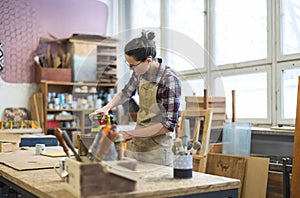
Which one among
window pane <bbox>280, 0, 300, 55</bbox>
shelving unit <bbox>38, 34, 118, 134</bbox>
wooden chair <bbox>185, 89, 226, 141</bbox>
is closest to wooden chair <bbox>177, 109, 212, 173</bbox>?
wooden chair <bbox>185, 89, 226, 141</bbox>

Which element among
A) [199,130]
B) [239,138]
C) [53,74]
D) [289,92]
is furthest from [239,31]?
[53,74]

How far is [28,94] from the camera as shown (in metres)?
5.27

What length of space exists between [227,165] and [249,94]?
1041 mm

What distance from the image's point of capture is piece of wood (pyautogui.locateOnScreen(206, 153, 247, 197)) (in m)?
3.21

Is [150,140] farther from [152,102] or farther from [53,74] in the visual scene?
[53,74]

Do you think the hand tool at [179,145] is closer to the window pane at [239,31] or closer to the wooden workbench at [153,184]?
the wooden workbench at [153,184]

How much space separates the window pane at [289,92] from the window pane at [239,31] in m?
0.35

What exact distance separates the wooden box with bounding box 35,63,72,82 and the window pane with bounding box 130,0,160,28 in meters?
1.26

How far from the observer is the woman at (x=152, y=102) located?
5.78 ft

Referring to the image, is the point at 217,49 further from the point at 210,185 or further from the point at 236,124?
the point at 210,185

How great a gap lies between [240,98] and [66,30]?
9.23 feet

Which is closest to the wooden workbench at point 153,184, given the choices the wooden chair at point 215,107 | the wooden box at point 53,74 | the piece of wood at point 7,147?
the wooden chair at point 215,107

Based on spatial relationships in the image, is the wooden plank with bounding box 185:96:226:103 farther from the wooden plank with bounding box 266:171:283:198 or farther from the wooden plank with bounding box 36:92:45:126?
the wooden plank with bounding box 36:92:45:126

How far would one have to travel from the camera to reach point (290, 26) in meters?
3.61
